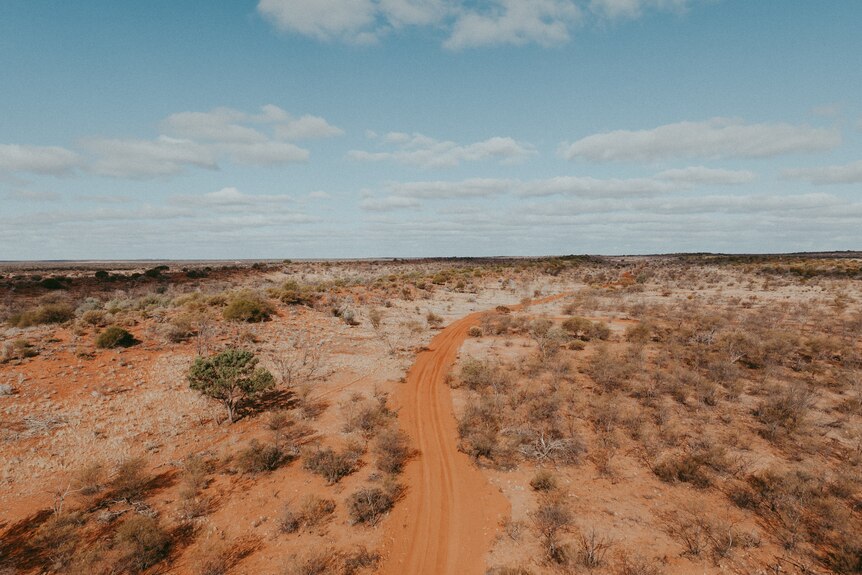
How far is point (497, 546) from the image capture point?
738 cm

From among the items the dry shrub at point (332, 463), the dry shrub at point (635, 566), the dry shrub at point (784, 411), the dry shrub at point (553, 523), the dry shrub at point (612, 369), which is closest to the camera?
the dry shrub at point (635, 566)

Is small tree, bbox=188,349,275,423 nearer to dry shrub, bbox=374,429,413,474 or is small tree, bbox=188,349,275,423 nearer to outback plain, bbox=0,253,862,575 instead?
outback plain, bbox=0,253,862,575

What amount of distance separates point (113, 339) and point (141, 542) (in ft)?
43.2

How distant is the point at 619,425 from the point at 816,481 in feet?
14.7

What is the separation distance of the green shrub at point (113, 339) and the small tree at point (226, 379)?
23.7 ft

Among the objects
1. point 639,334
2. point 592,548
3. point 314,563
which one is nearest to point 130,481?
point 314,563

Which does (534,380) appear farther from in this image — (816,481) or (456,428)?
(816,481)

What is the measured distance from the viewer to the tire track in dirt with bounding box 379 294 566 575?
23.5ft

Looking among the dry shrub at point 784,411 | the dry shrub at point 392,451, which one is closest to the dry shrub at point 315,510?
the dry shrub at point 392,451

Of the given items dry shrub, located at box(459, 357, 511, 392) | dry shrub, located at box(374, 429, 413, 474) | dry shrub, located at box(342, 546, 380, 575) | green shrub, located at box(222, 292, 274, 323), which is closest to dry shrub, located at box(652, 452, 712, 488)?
dry shrub, located at box(459, 357, 511, 392)

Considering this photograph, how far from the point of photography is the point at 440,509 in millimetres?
8531

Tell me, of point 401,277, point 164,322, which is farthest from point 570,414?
point 401,277

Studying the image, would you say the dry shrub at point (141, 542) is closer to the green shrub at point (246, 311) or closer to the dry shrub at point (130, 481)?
the dry shrub at point (130, 481)

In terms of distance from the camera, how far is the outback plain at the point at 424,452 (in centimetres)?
709
